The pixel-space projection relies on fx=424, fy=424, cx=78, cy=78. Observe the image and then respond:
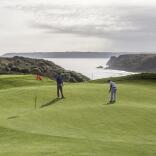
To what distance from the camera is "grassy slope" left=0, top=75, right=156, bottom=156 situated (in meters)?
23.5

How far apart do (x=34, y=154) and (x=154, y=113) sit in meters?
14.5

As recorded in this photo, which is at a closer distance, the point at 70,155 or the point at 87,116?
the point at 70,155

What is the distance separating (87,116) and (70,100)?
7.99 m

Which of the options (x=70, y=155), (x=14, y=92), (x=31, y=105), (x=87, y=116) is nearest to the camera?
(x=70, y=155)

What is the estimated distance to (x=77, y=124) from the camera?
1208 inches

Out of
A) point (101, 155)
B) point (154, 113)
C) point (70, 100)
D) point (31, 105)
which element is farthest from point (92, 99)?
point (101, 155)

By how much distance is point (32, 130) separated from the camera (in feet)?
93.8

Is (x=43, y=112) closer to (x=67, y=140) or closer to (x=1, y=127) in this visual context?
(x=1, y=127)

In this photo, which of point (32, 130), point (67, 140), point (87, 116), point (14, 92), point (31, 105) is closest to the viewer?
point (67, 140)

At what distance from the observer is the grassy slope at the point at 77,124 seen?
77.0ft

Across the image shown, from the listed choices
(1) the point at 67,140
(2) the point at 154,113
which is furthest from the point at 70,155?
(2) the point at 154,113

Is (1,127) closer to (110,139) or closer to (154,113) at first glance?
(110,139)

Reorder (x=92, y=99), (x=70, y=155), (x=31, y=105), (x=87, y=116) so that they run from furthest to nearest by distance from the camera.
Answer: (x=92, y=99) < (x=31, y=105) < (x=87, y=116) < (x=70, y=155)

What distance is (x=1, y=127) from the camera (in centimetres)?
2955
